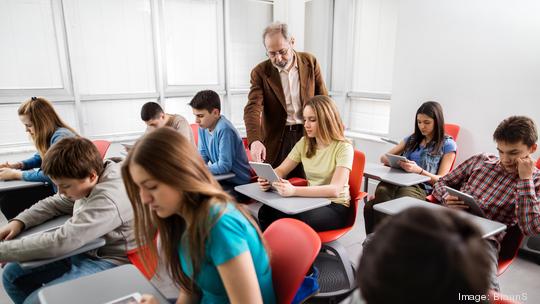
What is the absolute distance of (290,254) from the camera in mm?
1081

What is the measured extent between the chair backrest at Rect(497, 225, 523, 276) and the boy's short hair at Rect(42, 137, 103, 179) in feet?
6.26

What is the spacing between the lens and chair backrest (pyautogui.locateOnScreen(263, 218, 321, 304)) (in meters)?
1.02

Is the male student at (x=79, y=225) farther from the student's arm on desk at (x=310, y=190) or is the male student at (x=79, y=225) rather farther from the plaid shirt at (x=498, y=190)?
the plaid shirt at (x=498, y=190)

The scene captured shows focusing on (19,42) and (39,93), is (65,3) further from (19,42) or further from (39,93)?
(39,93)

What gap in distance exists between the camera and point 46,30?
3.65m

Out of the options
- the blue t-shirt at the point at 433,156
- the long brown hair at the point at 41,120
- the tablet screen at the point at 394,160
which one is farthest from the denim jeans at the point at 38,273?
the blue t-shirt at the point at 433,156

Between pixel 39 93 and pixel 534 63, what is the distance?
4.64m

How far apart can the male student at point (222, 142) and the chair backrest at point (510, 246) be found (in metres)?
1.61

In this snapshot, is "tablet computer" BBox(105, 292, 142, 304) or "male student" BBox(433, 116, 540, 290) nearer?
"tablet computer" BBox(105, 292, 142, 304)

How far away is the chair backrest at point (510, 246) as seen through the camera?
63.3 inches

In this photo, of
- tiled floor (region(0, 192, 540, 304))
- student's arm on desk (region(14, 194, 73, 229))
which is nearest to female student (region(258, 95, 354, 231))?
tiled floor (region(0, 192, 540, 304))

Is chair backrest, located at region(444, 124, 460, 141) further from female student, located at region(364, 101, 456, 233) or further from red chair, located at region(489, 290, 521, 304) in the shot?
red chair, located at region(489, 290, 521, 304)

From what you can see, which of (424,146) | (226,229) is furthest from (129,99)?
(226,229)

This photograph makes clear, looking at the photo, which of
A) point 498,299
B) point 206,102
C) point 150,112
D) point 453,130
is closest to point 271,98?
point 206,102
